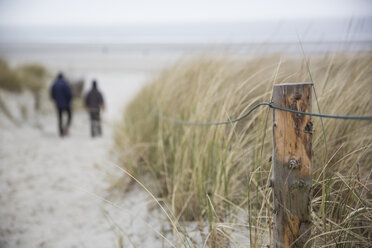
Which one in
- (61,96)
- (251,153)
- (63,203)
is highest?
(61,96)

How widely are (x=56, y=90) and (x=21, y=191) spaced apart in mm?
2724

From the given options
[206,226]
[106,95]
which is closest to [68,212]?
[206,226]

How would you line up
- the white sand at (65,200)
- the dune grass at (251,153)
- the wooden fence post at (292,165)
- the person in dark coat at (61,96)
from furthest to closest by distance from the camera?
the person in dark coat at (61,96) < the white sand at (65,200) < the dune grass at (251,153) < the wooden fence post at (292,165)

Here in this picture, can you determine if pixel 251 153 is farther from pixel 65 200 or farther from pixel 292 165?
pixel 65 200

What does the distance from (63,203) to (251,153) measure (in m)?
1.99

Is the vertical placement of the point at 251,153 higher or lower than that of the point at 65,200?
higher

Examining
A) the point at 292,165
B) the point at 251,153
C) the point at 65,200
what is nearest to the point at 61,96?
the point at 65,200

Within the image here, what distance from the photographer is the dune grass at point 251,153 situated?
112 cm

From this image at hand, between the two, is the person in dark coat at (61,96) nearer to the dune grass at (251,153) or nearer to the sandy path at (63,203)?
the sandy path at (63,203)

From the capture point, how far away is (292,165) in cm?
93

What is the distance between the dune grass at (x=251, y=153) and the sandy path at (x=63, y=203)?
1.11 feet

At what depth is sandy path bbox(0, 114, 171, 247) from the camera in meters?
1.91

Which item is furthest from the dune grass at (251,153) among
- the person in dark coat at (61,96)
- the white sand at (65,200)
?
the person in dark coat at (61,96)

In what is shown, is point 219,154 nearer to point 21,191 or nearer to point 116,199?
point 116,199
